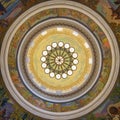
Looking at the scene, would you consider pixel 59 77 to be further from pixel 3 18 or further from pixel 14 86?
pixel 3 18

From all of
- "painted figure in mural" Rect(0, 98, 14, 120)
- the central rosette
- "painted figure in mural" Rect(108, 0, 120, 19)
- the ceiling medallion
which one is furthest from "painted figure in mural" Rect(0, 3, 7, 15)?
the central rosette

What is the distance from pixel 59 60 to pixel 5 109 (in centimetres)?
388

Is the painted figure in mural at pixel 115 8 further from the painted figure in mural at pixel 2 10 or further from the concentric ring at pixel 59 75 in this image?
the painted figure in mural at pixel 2 10

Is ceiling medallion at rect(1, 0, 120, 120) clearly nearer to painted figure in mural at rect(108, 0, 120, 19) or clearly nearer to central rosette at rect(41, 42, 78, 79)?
central rosette at rect(41, 42, 78, 79)

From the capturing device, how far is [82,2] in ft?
41.7

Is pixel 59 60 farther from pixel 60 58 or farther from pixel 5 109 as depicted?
pixel 5 109

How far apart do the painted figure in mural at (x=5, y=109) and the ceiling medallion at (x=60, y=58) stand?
1.33ft

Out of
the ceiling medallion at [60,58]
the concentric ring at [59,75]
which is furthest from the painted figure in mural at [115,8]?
the concentric ring at [59,75]

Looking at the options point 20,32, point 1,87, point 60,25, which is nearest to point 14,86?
point 1,87

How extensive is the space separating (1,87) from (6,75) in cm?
53

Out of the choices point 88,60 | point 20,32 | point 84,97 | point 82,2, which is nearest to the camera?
point 82,2

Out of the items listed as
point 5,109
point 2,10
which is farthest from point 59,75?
point 2,10

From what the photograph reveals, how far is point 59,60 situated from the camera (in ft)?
54.2

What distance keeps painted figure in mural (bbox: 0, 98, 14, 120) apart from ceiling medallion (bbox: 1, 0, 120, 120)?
404 mm
